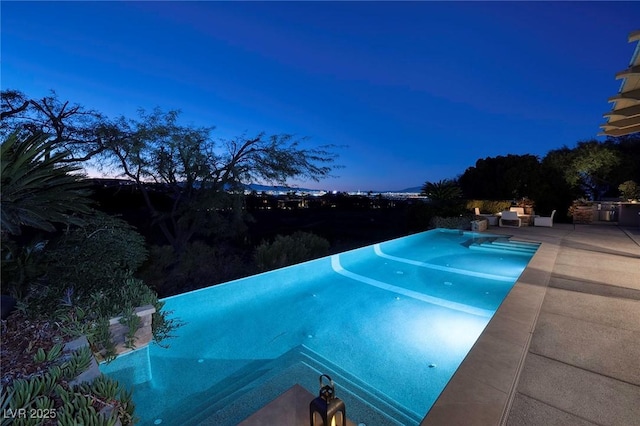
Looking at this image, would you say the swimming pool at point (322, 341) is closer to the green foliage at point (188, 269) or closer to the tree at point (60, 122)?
the green foliage at point (188, 269)

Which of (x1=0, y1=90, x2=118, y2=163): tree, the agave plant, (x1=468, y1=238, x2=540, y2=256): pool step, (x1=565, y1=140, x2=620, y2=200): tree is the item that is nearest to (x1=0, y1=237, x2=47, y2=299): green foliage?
the agave plant

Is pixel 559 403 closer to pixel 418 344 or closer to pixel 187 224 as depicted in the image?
pixel 418 344

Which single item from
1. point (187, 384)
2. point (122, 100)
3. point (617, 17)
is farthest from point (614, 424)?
point (617, 17)

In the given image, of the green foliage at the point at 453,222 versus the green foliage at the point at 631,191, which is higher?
the green foliage at the point at 631,191

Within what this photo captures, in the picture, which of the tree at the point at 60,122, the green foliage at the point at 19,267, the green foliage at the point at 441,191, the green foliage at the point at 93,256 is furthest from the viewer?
the green foliage at the point at 441,191

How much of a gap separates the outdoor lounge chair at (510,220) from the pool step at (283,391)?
11.7 m

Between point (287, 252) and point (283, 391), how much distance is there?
574 centimetres

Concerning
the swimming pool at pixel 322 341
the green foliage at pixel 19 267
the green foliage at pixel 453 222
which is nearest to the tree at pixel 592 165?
the green foliage at pixel 453 222

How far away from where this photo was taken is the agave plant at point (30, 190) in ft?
7.54

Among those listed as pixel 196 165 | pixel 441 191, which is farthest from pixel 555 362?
pixel 441 191

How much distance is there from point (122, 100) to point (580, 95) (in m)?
39.6

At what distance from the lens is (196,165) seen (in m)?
9.30

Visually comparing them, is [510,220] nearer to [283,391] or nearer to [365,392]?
[365,392]

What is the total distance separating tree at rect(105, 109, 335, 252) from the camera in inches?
334
